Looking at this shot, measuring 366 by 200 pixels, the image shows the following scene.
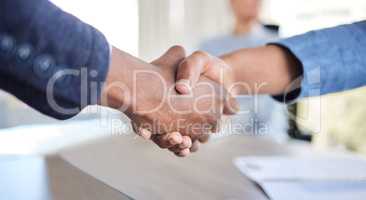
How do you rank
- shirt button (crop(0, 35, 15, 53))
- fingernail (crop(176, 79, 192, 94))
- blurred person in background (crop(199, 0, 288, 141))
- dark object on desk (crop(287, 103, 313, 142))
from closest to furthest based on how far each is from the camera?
1. shirt button (crop(0, 35, 15, 53))
2. fingernail (crop(176, 79, 192, 94))
3. blurred person in background (crop(199, 0, 288, 141))
4. dark object on desk (crop(287, 103, 313, 142))

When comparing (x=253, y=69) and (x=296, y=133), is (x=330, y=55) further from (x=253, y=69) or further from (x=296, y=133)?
(x=296, y=133)

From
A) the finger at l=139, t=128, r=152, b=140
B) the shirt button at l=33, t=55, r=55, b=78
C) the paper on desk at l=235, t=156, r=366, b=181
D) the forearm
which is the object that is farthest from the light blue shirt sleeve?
the shirt button at l=33, t=55, r=55, b=78

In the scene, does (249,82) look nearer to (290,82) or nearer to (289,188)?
(290,82)

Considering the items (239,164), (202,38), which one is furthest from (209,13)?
(239,164)

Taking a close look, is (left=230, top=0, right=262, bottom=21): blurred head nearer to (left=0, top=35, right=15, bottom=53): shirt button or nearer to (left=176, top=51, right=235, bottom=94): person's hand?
(left=176, top=51, right=235, bottom=94): person's hand

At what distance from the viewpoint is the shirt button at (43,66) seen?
1.30ft

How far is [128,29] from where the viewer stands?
60 cm

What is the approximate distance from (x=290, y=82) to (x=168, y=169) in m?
0.21

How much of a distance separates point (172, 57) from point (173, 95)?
7 cm

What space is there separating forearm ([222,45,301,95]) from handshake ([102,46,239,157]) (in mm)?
22

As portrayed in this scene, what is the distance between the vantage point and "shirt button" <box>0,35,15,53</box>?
1.26 feet

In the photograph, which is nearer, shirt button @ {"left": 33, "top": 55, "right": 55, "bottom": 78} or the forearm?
shirt button @ {"left": 33, "top": 55, "right": 55, "bottom": 78}

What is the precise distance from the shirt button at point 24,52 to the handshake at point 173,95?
80 millimetres

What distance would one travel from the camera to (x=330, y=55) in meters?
0.58
